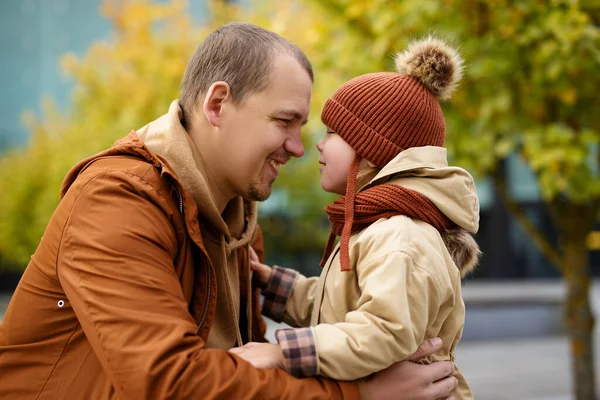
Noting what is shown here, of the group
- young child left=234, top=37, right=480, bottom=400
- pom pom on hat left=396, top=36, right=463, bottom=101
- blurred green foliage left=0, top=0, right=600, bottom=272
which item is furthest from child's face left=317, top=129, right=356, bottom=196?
blurred green foliage left=0, top=0, right=600, bottom=272

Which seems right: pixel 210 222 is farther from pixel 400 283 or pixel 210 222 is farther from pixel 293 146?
pixel 400 283

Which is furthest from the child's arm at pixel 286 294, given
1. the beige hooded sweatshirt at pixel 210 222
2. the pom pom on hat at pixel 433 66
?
the pom pom on hat at pixel 433 66

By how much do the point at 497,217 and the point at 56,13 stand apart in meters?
12.5

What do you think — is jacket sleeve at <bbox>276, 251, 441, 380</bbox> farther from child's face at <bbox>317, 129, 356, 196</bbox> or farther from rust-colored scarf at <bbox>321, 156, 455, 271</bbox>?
child's face at <bbox>317, 129, 356, 196</bbox>

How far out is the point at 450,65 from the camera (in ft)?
9.05

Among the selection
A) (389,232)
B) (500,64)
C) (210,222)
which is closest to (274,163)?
(210,222)

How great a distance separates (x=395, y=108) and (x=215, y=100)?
625mm

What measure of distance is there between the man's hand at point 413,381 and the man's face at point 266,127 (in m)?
0.77

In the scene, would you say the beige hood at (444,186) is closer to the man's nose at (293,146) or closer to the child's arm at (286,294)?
the man's nose at (293,146)

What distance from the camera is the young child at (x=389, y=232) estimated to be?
2207 millimetres

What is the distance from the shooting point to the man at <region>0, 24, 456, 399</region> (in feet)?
6.68

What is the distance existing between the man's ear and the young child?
432 millimetres

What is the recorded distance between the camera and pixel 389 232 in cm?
236

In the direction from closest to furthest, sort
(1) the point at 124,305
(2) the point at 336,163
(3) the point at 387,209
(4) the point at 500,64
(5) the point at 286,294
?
(1) the point at 124,305 → (3) the point at 387,209 → (2) the point at 336,163 → (5) the point at 286,294 → (4) the point at 500,64
